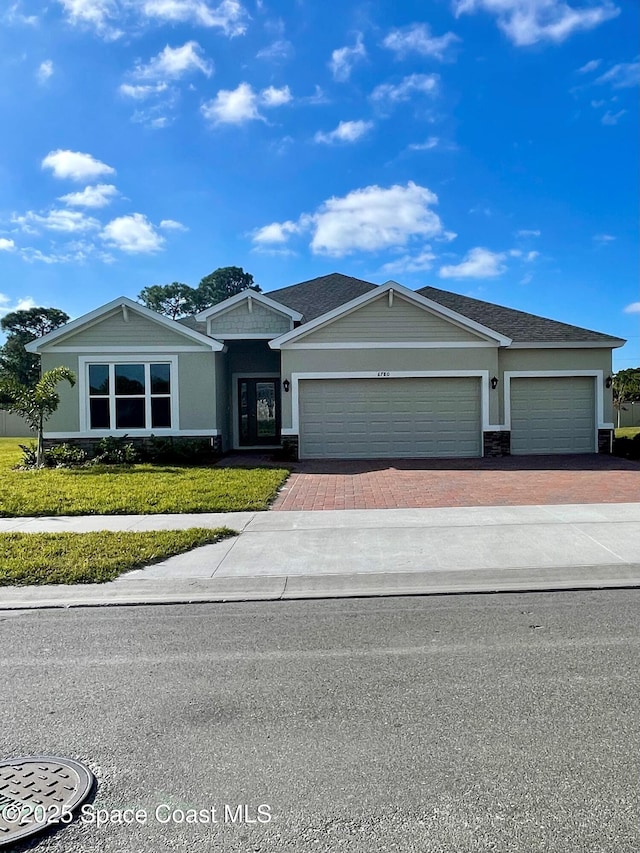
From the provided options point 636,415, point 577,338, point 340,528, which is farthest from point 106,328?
point 636,415

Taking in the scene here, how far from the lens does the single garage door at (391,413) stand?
1694 centimetres

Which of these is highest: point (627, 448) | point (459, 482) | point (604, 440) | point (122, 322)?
point (122, 322)

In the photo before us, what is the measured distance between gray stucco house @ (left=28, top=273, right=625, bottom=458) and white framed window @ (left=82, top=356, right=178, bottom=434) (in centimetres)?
3

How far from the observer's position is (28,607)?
5.38 m

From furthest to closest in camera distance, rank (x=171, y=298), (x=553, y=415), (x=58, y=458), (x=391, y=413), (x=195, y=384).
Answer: (x=171, y=298)
(x=553, y=415)
(x=195, y=384)
(x=391, y=413)
(x=58, y=458)

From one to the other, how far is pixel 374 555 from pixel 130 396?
1243 cm

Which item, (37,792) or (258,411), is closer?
(37,792)

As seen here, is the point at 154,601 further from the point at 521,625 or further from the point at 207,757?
the point at 521,625

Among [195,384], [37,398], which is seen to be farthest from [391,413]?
[37,398]

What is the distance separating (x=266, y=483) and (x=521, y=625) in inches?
298

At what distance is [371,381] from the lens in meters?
16.9

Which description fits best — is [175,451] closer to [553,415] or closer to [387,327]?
[387,327]

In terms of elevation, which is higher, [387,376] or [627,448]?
[387,376]

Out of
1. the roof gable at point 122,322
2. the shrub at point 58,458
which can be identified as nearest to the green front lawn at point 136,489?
the shrub at point 58,458
